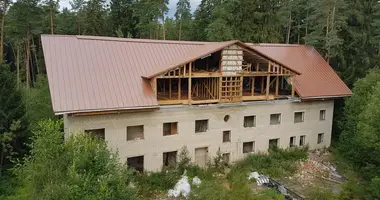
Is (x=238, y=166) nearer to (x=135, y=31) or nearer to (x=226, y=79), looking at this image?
(x=226, y=79)

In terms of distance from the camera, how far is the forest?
1034 centimetres

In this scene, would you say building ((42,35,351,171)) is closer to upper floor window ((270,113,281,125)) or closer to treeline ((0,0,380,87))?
upper floor window ((270,113,281,125))

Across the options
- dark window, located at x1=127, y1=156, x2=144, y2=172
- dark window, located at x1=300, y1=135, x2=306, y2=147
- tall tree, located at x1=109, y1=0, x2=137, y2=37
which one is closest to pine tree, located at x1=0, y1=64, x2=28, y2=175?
dark window, located at x1=127, y1=156, x2=144, y2=172

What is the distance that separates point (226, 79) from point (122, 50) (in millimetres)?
7553

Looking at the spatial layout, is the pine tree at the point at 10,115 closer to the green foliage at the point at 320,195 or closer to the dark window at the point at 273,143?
the dark window at the point at 273,143

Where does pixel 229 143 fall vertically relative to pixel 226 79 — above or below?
below

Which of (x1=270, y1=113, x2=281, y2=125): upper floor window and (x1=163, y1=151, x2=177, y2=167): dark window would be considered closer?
(x1=163, y1=151, x2=177, y2=167): dark window

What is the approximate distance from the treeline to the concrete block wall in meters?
7.22

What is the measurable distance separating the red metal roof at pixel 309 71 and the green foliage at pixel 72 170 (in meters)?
17.1

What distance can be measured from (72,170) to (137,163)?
10.1 meters

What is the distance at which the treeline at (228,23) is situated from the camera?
2884 cm

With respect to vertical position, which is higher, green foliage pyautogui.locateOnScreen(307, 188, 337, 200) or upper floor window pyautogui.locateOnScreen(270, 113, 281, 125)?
upper floor window pyautogui.locateOnScreen(270, 113, 281, 125)

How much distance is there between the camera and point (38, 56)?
157ft

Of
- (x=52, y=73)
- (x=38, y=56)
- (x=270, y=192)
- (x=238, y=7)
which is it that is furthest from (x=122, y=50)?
(x=38, y=56)
